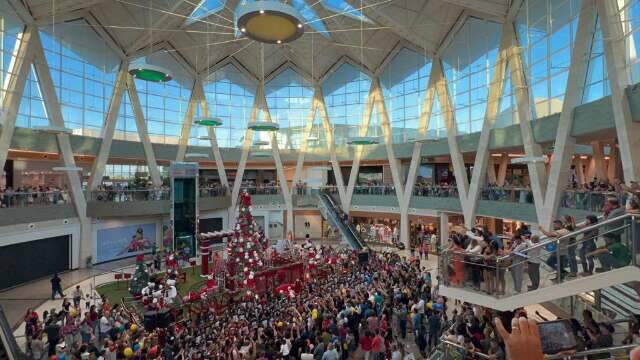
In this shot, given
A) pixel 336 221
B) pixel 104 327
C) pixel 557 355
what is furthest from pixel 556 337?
pixel 336 221

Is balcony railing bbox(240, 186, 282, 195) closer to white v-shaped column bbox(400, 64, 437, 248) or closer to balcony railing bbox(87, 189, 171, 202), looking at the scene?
balcony railing bbox(87, 189, 171, 202)

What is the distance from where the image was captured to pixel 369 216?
32.6m

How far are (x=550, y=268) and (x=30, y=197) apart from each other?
23194 millimetres

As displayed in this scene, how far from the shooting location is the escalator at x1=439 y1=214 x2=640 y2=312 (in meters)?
7.33

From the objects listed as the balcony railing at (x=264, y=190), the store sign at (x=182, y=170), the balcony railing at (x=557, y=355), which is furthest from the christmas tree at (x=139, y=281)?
the balcony railing at (x=264, y=190)

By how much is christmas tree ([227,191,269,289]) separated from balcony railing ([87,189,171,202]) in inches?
441

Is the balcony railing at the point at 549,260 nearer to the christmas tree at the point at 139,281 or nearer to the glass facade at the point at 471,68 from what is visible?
the christmas tree at the point at 139,281

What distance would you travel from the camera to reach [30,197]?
19.3 m

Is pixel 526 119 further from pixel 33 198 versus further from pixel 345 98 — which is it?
pixel 33 198

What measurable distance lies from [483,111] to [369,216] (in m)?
13.5

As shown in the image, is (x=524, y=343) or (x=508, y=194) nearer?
(x=524, y=343)

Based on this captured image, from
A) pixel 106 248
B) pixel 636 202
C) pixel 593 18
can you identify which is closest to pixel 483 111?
pixel 593 18

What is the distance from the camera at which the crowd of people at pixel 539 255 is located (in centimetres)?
748

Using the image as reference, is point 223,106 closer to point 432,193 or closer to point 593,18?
point 432,193
